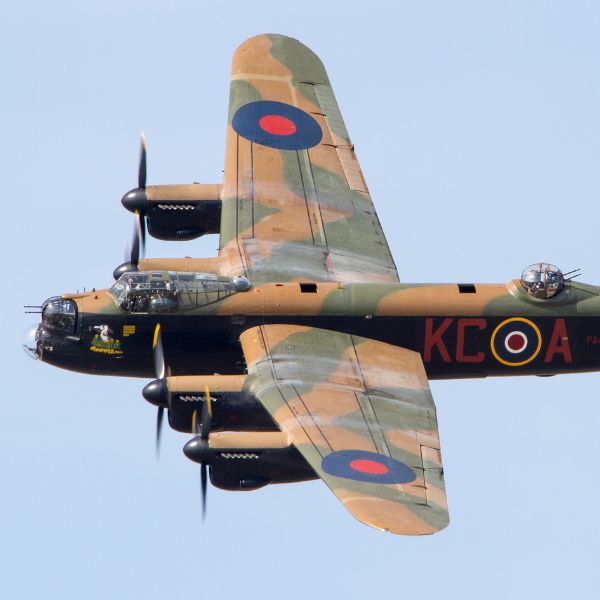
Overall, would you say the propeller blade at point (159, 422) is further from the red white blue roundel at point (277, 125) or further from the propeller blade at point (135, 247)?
the red white blue roundel at point (277, 125)

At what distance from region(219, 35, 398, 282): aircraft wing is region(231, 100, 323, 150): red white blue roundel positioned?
33 mm

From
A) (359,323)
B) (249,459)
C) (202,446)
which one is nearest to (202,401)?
(202,446)

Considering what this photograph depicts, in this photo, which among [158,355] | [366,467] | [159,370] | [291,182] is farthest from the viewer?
[291,182]

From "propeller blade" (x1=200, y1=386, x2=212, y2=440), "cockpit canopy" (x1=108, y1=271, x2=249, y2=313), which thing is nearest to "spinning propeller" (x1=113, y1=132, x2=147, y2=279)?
"cockpit canopy" (x1=108, y1=271, x2=249, y2=313)

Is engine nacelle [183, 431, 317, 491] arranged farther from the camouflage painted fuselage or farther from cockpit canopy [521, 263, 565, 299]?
cockpit canopy [521, 263, 565, 299]

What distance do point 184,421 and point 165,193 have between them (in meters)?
10.3

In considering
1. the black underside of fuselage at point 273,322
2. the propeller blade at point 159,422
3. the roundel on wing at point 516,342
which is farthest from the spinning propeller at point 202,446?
the roundel on wing at point 516,342

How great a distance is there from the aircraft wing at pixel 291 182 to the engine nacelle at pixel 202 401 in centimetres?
560

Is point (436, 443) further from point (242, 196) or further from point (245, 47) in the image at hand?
point (245, 47)

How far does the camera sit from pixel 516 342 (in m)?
69.9

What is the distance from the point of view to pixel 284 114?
76.9m

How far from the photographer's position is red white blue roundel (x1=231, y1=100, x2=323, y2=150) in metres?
75.9

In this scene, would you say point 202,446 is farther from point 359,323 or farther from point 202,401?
point 359,323

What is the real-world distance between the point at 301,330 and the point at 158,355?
4278 millimetres
